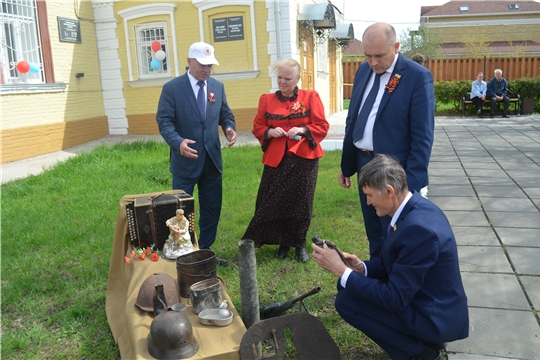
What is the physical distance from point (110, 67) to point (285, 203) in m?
10.5

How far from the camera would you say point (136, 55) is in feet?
43.1

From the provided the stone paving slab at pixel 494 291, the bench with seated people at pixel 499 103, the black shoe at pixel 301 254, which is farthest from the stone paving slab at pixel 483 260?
the bench with seated people at pixel 499 103

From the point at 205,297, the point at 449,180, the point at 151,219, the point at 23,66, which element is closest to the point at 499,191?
the point at 449,180

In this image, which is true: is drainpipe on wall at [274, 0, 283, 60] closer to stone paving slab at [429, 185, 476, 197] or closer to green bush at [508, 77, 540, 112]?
→ stone paving slab at [429, 185, 476, 197]

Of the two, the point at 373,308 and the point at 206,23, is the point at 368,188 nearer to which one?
the point at 373,308

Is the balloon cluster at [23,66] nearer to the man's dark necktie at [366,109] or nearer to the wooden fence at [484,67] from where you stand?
the man's dark necktie at [366,109]

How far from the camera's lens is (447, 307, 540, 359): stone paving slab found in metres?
2.82

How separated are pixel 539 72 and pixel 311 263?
1878 cm

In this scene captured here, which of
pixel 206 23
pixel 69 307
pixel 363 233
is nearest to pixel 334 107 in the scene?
pixel 206 23

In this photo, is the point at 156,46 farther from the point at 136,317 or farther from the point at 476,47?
the point at 476,47

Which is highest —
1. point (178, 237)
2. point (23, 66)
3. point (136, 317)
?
point (23, 66)

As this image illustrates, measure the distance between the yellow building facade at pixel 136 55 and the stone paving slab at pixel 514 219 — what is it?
25.8 ft

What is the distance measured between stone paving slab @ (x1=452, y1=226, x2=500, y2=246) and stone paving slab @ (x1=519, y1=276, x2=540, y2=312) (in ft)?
2.63

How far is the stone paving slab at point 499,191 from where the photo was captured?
622 cm
